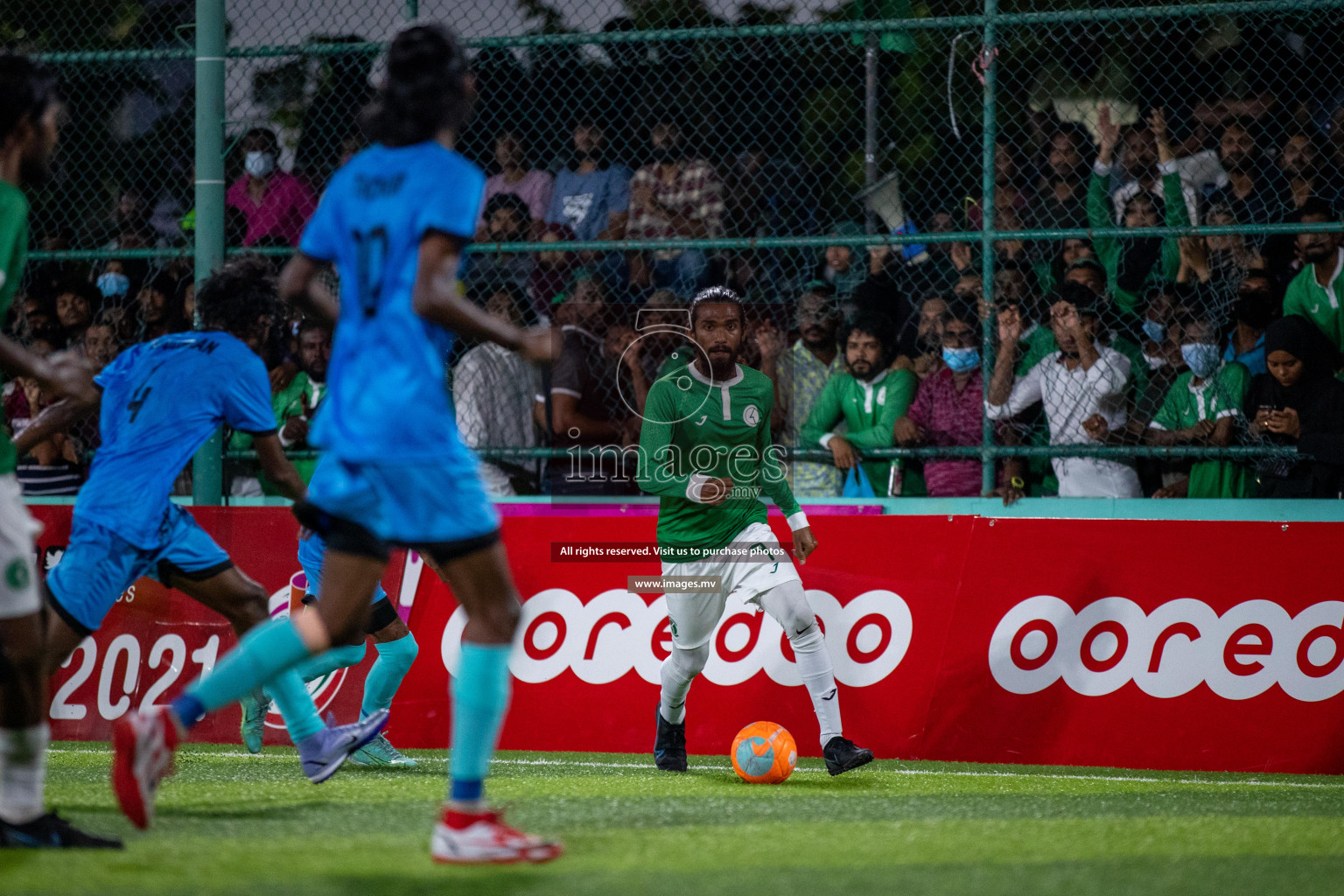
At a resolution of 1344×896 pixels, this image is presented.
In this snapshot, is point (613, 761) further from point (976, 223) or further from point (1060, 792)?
point (976, 223)

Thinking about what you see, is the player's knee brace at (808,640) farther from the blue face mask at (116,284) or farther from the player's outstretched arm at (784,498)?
the blue face mask at (116,284)

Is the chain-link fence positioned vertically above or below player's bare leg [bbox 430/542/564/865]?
above

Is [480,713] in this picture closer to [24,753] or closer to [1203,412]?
[24,753]

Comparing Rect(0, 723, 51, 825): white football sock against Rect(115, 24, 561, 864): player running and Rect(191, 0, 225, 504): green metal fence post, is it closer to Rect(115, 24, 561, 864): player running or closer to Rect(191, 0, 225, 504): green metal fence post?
Rect(115, 24, 561, 864): player running

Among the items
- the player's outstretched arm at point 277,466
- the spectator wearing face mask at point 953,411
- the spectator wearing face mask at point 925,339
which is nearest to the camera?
the player's outstretched arm at point 277,466

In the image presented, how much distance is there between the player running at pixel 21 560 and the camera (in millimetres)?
4191

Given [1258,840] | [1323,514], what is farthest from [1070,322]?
[1258,840]

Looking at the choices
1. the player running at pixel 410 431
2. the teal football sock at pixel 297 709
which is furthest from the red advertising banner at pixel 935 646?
the player running at pixel 410 431

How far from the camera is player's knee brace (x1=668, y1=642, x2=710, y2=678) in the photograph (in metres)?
6.97

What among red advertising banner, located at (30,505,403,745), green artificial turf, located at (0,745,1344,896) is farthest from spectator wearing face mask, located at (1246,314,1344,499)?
red advertising banner, located at (30,505,403,745)

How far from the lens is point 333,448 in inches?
164

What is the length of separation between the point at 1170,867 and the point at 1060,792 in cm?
194

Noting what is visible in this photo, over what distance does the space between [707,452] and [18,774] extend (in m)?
3.65

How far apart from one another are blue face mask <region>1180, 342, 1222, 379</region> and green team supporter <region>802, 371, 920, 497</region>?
1558 mm
